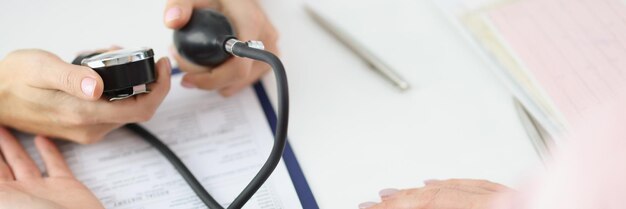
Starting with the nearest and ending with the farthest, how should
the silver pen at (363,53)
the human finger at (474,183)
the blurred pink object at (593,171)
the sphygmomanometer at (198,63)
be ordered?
the blurred pink object at (593,171), the sphygmomanometer at (198,63), the human finger at (474,183), the silver pen at (363,53)

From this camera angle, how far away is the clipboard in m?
0.64

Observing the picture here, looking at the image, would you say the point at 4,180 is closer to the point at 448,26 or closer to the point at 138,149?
the point at 138,149

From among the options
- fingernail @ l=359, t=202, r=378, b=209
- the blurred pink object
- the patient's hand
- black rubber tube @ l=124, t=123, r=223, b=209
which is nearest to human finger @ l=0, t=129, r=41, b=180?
the patient's hand

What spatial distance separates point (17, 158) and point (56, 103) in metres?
0.07

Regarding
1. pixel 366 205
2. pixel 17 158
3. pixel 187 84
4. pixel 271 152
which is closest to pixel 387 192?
pixel 366 205

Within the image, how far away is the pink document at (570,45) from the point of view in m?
0.72

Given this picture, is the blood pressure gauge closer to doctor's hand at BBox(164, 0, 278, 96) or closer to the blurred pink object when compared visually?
doctor's hand at BBox(164, 0, 278, 96)

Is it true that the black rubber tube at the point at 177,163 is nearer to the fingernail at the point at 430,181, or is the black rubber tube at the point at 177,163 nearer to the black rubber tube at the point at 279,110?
the black rubber tube at the point at 279,110

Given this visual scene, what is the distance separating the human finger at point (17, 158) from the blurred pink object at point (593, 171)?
18.6 inches

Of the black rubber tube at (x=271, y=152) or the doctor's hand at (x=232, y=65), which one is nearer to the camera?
the black rubber tube at (x=271, y=152)

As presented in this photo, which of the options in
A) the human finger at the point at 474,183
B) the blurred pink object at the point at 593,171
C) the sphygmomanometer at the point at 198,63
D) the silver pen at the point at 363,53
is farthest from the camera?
the silver pen at the point at 363,53

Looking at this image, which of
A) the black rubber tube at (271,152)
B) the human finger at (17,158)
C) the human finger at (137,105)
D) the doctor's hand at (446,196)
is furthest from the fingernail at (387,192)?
the human finger at (17,158)

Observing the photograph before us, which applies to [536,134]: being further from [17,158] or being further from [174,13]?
[17,158]

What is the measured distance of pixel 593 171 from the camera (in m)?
0.43
